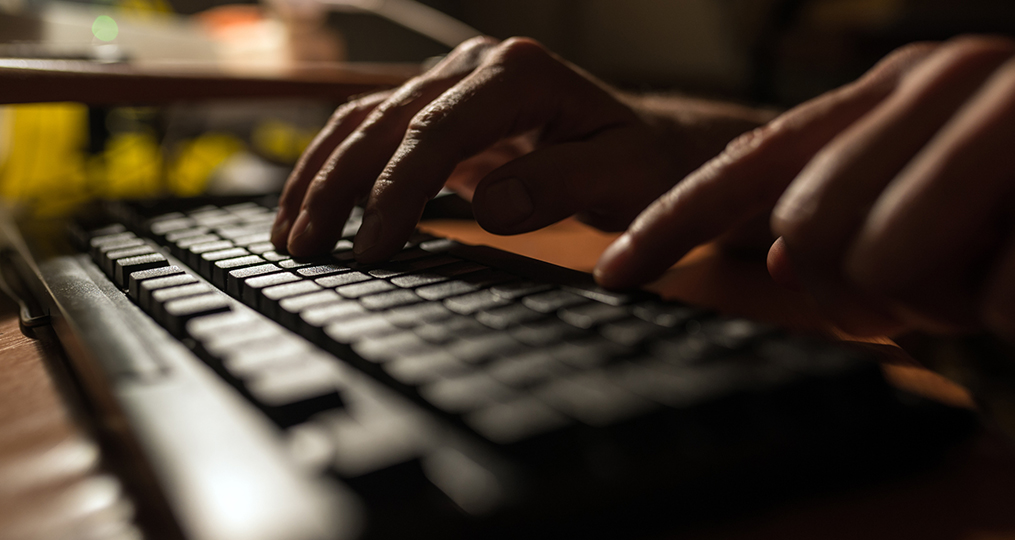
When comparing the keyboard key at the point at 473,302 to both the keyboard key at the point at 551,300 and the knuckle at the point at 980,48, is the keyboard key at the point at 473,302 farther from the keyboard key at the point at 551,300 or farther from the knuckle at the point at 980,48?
the knuckle at the point at 980,48

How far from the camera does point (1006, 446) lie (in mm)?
255

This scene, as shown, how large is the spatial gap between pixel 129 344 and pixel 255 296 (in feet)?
0.21

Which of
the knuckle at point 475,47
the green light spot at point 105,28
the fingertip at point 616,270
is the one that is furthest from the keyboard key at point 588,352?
the green light spot at point 105,28

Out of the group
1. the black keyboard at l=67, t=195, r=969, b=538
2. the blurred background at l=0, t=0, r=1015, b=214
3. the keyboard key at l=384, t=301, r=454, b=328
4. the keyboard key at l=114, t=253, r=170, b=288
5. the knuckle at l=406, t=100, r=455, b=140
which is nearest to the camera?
the black keyboard at l=67, t=195, r=969, b=538

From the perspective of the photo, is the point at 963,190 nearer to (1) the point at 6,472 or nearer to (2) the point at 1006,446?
(2) the point at 1006,446

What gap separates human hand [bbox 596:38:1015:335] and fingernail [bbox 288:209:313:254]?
8.2 inches

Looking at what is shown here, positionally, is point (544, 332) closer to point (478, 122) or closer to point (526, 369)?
point (526, 369)

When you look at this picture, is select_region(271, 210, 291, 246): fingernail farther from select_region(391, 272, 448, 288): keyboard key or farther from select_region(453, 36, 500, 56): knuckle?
select_region(453, 36, 500, 56): knuckle

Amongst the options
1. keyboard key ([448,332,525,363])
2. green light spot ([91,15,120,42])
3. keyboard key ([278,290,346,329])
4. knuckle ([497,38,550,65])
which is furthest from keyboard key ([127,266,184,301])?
green light spot ([91,15,120,42])

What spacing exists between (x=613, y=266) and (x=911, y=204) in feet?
0.48

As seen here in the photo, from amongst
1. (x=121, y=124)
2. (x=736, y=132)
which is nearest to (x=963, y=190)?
(x=736, y=132)

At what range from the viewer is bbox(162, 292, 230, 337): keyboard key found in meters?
0.31

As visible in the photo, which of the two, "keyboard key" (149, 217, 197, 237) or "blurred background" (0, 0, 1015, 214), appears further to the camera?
"blurred background" (0, 0, 1015, 214)

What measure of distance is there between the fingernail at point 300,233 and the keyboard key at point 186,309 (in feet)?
0.39
